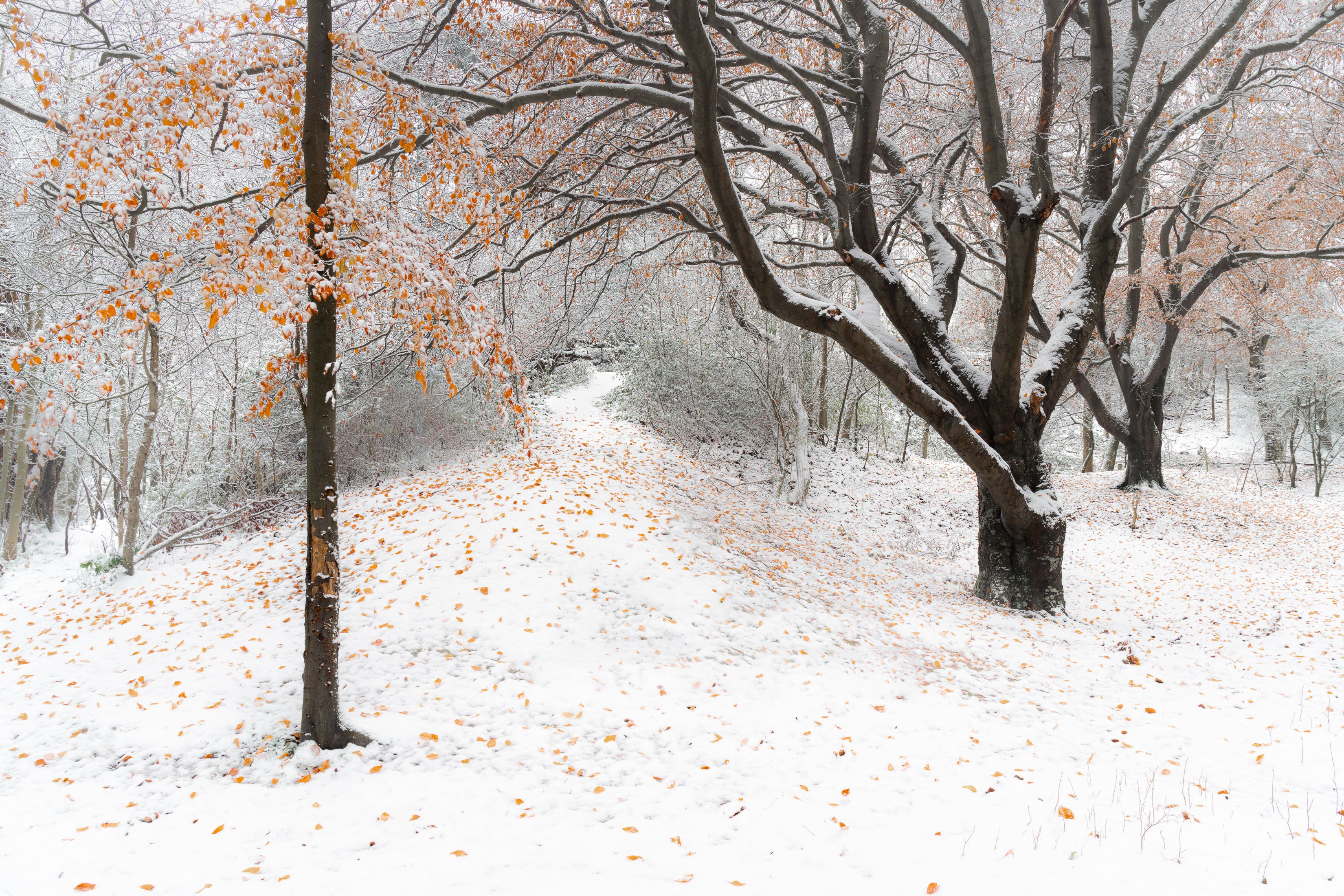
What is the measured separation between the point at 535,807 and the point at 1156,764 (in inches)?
124

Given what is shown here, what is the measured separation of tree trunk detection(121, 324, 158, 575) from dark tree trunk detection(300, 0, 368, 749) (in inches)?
186

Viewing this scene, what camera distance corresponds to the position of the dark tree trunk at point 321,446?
126 inches

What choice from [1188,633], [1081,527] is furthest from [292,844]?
[1081,527]

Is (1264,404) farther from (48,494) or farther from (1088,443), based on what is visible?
(48,494)

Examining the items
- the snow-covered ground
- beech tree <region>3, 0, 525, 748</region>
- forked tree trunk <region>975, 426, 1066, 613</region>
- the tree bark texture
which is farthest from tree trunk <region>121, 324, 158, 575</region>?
forked tree trunk <region>975, 426, 1066, 613</region>

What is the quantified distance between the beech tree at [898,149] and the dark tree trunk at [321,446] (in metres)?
1.53

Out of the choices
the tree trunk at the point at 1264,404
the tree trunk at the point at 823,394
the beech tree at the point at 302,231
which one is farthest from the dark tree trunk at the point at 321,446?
the tree trunk at the point at 1264,404

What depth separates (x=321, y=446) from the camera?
3295mm

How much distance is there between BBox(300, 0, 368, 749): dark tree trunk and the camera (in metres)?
3.20

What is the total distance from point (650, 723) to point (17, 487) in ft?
44.5

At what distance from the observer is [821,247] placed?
6391mm

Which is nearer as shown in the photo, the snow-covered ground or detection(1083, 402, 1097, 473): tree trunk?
the snow-covered ground

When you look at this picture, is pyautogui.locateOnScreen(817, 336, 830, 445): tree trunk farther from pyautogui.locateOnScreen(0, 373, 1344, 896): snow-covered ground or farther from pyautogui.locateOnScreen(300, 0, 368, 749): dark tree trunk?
pyautogui.locateOnScreen(300, 0, 368, 749): dark tree trunk

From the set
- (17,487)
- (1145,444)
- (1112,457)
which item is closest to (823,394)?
(1145,444)
